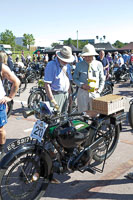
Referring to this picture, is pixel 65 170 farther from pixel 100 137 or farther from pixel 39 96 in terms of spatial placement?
pixel 39 96

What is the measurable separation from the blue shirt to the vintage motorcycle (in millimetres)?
995

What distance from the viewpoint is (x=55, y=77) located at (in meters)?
4.10

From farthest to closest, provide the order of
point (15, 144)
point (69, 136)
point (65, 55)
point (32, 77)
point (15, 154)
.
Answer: point (32, 77) → point (65, 55) → point (69, 136) → point (15, 144) → point (15, 154)

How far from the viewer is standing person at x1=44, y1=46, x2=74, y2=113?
13.0 feet

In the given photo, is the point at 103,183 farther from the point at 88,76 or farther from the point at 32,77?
the point at 32,77

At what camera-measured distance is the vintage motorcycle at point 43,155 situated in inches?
108

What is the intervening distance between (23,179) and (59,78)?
184cm

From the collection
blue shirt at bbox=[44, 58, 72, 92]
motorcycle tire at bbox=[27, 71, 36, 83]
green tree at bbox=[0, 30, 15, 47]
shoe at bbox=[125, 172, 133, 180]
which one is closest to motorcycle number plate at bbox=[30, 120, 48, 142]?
blue shirt at bbox=[44, 58, 72, 92]

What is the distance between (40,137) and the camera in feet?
9.21

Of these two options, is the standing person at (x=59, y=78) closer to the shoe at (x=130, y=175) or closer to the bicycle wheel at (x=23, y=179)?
the bicycle wheel at (x=23, y=179)

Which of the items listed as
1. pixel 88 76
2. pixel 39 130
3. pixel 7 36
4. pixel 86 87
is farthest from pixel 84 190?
pixel 7 36

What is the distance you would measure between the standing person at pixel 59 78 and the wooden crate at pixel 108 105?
2.37 ft

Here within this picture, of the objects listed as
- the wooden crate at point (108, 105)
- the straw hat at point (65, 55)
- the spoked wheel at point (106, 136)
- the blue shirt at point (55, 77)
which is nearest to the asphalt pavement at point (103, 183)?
the spoked wheel at point (106, 136)

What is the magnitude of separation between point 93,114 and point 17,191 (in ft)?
4.97
